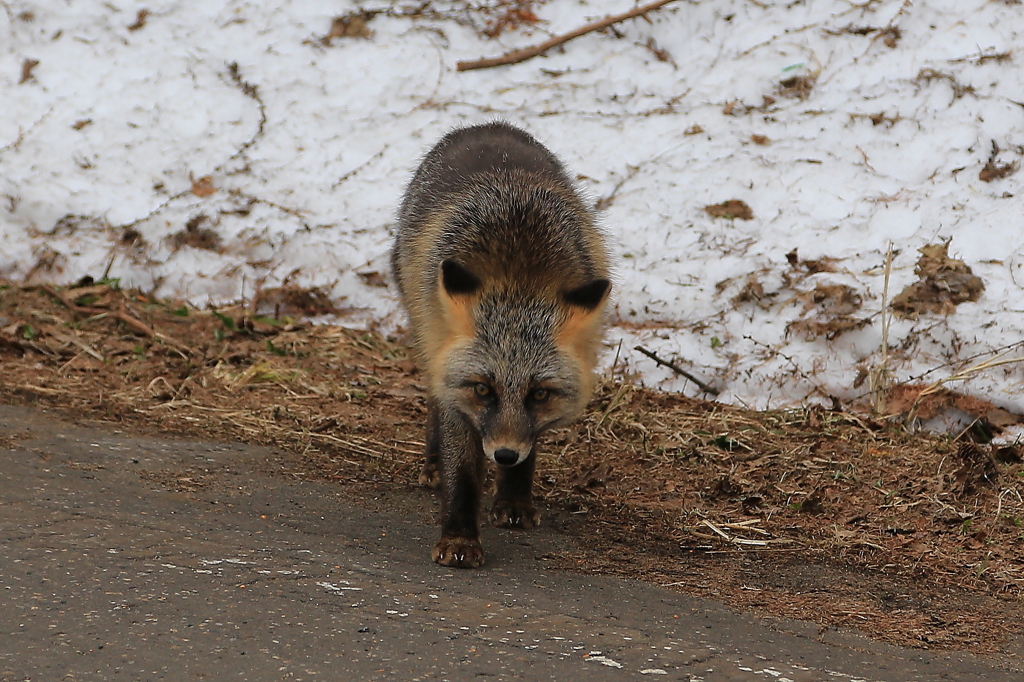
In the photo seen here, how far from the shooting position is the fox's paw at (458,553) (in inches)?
167

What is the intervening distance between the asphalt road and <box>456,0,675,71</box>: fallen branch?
666 cm

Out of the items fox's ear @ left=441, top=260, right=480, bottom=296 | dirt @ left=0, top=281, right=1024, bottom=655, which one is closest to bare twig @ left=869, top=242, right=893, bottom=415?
dirt @ left=0, top=281, right=1024, bottom=655

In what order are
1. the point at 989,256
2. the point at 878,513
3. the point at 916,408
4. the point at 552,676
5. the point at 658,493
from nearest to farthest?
the point at 552,676 → the point at 878,513 → the point at 658,493 → the point at 916,408 → the point at 989,256

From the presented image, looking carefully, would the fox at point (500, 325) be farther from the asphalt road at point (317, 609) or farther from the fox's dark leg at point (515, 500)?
the asphalt road at point (317, 609)

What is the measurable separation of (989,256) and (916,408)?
1718 mm

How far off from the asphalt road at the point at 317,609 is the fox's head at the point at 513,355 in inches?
25.9

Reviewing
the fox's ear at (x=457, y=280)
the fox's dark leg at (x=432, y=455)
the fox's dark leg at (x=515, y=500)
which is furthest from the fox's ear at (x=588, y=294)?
the fox's dark leg at (x=432, y=455)

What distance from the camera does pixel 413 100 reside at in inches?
397

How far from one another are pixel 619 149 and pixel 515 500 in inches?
200

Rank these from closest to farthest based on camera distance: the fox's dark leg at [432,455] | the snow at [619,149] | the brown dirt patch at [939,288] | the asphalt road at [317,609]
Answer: the asphalt road at [317,609]
the fox's dark leg at [432,455]
the brown dirt patch at [939,288]
the snow at [619,149]

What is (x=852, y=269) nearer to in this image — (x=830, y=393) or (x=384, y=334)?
(x=830, y=393)

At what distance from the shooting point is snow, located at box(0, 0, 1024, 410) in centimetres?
731

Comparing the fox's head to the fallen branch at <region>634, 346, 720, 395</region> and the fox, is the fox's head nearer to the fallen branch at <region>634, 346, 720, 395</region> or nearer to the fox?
the fox

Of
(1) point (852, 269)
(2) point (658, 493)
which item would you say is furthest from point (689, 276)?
(2) point (658, 493)
